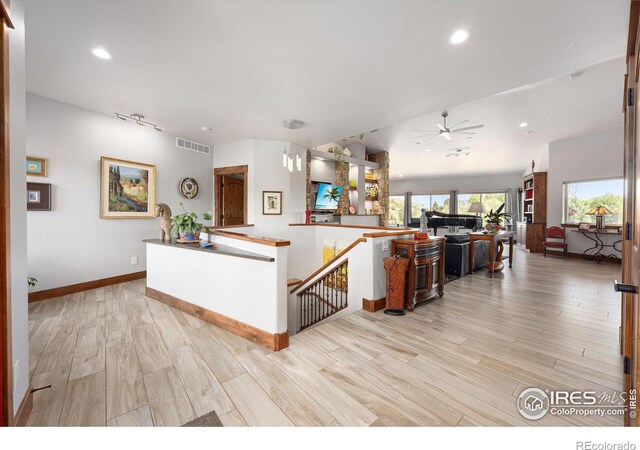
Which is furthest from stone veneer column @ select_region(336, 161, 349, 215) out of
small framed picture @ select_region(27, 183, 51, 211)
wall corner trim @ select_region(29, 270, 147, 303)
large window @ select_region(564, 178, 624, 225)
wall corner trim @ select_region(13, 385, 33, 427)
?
wall corner trim @ select_region(13, 385, 33, 427)

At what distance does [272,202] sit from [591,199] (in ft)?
27.3

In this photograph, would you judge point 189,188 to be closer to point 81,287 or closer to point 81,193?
point 81,193

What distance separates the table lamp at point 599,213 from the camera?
6063mm

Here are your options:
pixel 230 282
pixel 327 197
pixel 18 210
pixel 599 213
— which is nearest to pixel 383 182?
pixel 327 197

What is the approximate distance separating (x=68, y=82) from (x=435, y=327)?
205 inches

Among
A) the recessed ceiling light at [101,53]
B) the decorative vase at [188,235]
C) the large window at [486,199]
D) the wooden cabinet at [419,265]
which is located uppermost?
the recessed ceiling light at [101,53]

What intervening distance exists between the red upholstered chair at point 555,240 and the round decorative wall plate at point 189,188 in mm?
9180

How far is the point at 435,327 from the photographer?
2.79 metres

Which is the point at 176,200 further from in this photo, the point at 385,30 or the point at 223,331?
the point at 385,30

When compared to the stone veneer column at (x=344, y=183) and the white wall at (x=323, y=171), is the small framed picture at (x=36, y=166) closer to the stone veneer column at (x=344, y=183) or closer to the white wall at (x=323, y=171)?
the white wall at (x=323, y=171)

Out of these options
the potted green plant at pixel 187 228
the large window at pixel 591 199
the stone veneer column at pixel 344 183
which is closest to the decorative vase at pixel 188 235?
the potted green plant at pixel 187 228

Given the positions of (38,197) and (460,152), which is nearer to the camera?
(38,197)

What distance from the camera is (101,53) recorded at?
255cm
